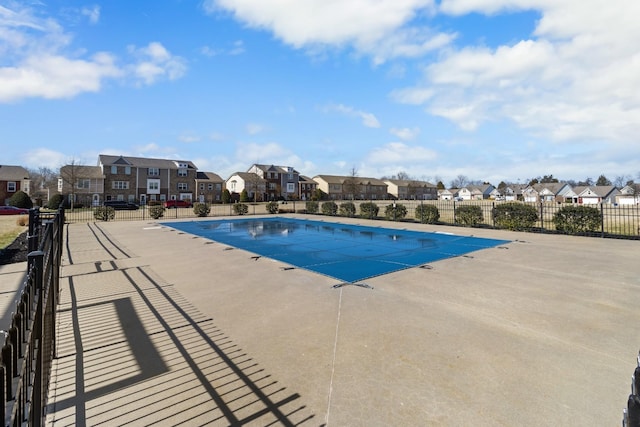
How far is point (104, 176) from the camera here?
4762 centimetres

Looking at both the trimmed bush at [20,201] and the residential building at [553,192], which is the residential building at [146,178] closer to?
the trimmed bush at [20,201]

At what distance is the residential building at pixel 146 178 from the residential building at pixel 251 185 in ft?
34.5

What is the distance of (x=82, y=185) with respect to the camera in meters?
45.9

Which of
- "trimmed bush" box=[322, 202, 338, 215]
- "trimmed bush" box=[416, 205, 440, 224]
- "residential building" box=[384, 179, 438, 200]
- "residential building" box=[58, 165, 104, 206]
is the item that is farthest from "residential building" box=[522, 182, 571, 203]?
"residential building" box=[58, 165, 104, 206]

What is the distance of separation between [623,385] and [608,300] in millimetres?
3533

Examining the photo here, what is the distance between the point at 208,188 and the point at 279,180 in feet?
52.2

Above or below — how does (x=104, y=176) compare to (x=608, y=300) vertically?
above

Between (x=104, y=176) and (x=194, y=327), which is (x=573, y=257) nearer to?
(x=194, y=327)

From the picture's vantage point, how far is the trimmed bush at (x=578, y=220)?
49.1 feet

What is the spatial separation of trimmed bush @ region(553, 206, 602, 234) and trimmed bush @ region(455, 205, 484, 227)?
381 centimetres

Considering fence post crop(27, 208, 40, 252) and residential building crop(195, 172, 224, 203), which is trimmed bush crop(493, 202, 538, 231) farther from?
residential building crop(195, 172, 224, 203)

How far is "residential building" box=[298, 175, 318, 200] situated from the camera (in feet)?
243

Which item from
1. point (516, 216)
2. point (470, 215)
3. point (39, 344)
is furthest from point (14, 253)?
point (516, 216)

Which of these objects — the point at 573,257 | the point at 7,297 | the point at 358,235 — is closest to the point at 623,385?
the point at 573,257
